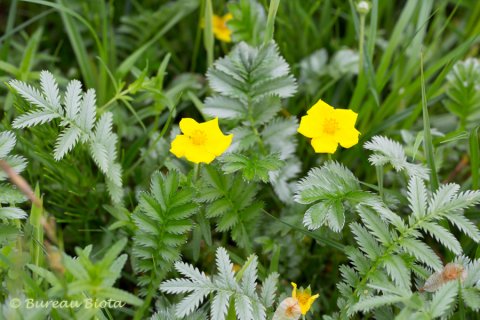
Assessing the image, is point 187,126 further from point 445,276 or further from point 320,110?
point 445,276

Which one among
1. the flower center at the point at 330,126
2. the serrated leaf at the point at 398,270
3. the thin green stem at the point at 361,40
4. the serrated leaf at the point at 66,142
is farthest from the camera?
the thin green stem at the point at 361,40

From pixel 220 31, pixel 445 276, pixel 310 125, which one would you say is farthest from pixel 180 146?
pixel 220 31

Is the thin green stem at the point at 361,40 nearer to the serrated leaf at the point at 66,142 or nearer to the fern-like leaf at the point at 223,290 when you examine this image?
the fern-like leaf at the point at 223,290

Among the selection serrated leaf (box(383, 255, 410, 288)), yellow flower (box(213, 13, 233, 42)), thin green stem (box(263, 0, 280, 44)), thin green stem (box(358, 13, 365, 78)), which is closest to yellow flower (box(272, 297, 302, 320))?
serrated leaf (box(383, 255, 410, 288))

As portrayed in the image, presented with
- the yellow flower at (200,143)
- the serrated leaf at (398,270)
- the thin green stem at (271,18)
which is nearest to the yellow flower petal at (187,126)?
the yellow flower at (200,143)

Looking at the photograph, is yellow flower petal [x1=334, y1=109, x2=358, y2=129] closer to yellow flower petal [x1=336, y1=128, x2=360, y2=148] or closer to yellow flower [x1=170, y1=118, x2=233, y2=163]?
yellow flower petal [x1=336, y1=128, x2=360, y2=148]

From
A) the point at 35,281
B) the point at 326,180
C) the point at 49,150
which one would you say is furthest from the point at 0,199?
the point at 326,180
